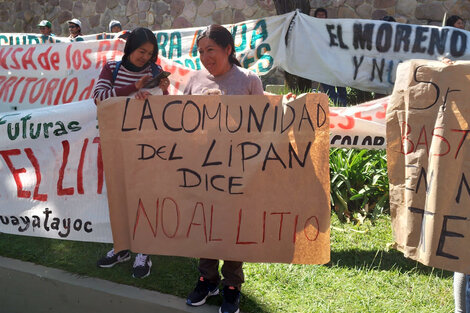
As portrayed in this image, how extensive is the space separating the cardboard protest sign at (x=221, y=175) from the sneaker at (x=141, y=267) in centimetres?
51

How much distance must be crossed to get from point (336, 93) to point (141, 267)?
4.37m

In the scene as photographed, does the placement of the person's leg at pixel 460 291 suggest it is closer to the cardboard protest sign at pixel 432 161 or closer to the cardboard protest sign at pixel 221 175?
the cardboard protest sign at pixel 432 161

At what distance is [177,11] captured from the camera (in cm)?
1124

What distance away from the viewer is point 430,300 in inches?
122

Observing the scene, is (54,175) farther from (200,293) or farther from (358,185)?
(358,185)

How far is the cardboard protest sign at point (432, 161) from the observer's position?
7.98 feet

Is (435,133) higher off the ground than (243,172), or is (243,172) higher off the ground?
(435,133)

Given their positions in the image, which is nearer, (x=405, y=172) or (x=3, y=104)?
(x=405, y=172)

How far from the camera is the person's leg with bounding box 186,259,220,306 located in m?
2.94

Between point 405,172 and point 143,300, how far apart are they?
1.68 meters

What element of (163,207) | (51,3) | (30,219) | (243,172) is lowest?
(30,219)

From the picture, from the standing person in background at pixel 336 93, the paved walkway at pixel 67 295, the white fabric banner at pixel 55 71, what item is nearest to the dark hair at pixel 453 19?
the standing person in background at pixel 336 93

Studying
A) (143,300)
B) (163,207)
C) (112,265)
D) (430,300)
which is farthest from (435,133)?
(112,265)

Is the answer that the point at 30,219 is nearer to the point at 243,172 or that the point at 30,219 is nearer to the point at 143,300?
the point at 143,300
